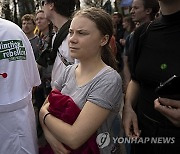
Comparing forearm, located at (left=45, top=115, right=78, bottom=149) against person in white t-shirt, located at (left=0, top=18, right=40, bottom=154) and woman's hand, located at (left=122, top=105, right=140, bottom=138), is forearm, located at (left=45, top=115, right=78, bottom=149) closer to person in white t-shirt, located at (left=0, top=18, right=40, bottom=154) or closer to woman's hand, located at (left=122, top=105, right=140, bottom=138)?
person in white t-shirt, located at (left=0, top=18, right=40, bottom=154)

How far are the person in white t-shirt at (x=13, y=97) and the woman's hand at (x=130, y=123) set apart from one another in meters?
0.60

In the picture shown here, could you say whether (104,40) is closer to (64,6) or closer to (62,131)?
(62,131)

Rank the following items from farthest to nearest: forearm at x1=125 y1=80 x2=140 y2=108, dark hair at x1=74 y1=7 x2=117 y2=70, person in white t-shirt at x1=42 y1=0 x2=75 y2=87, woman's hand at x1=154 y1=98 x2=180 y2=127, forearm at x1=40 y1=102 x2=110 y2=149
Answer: person in white t-shirt at x1=42 y1=0 x2=75 y2=87 < forearm at x1=125 y1=80 x2=140 y2=108 < dark hair at x1=74 y1=7 x2=117 y2=70 < forearm at x1=40 y1=102 x2=110 y2=149 < woman's hand at x1=154 y1=98 x2=180 y2=127

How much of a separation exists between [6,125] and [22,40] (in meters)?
0.54

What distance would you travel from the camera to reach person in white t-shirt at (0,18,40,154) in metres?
1.92

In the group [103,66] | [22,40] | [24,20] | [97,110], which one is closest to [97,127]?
[97,110]

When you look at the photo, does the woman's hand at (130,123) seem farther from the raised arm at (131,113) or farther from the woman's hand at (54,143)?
the woman's hand at (54,143)

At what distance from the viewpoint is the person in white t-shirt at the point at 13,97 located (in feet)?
6.30

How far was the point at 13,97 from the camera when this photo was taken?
76.6 inches

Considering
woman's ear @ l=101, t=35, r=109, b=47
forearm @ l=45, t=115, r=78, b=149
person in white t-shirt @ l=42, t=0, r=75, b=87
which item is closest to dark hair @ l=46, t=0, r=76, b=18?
person in white t-shirt @ l=42, t=0, r=75, b=87

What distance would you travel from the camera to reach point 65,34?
2777 millimetres

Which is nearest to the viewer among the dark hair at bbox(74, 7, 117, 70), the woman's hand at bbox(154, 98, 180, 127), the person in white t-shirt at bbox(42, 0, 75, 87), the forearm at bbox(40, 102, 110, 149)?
the woman's hand at bbox(154, 98, 180, 127)

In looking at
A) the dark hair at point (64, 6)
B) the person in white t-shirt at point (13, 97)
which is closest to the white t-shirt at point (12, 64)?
the person in white t-shirt at point (13, 97)

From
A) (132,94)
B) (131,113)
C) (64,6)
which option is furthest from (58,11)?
(131,113)
